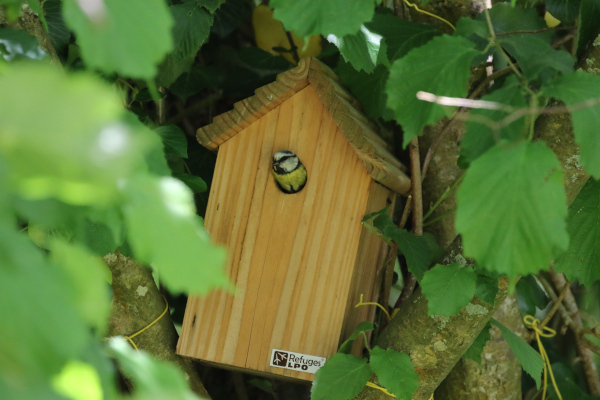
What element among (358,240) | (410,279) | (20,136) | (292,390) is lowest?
(292,390)

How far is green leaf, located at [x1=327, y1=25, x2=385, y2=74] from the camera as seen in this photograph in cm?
102

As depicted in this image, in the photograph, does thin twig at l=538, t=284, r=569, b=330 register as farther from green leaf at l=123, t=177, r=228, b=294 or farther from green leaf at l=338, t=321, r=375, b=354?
green leaf at l=123, t=177, r=228, b=294

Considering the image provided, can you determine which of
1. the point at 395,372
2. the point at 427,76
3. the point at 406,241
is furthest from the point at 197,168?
the point at 427,76

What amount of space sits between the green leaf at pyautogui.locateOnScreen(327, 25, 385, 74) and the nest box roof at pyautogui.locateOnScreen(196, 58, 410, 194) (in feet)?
0.41

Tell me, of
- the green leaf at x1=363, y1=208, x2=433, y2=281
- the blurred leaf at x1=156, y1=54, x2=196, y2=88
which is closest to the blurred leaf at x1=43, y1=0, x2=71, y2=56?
the blurred leaf at x1=156, y1=54, x2=196, y2=88

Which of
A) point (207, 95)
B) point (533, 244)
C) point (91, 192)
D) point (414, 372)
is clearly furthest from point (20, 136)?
point (207, 95)

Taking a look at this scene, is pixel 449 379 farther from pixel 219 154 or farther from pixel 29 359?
pixel 29 359

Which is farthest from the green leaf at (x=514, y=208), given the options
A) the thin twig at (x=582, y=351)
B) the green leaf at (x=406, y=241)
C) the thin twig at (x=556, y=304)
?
the thin twig at (x=582, y=351)

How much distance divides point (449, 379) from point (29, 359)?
129cm

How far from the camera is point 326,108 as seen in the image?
1178 mm

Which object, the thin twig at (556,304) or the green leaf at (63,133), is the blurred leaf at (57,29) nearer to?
→ the green leaf at (63,133)

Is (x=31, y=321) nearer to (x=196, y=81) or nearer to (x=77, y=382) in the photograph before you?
(x=77, y=382)

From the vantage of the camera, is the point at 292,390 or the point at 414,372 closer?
the point at 414,372

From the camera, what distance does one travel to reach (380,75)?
1.29 m
